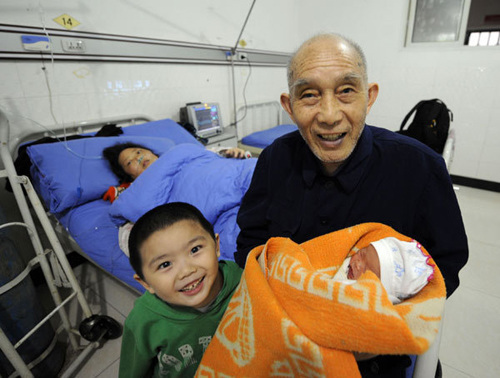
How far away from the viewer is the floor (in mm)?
1482

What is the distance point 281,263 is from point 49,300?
211 centimetres

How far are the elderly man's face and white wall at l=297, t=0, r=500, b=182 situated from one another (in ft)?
11.5

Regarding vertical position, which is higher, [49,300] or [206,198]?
[206,198]

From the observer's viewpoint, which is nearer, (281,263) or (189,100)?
(281,263)

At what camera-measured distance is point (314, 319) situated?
582 mm

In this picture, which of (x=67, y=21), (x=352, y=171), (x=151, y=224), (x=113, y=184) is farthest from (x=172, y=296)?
(x=67, y=21)

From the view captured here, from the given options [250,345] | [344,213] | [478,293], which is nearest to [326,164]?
[344,213]

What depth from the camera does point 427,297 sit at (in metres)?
0.59

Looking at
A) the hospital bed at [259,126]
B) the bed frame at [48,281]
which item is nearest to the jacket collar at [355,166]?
the bed frame at [48,281]

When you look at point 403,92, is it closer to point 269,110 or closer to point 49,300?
point 269,110

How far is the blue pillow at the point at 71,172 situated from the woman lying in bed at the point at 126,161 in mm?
66

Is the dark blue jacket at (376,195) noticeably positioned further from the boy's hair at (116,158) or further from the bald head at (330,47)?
the boy's hair at (116,158)

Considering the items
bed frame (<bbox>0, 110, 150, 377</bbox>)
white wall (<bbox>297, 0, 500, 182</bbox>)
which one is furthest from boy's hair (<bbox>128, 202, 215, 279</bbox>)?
white wall (<bbox>297, 0, 500, 182</bbox>)

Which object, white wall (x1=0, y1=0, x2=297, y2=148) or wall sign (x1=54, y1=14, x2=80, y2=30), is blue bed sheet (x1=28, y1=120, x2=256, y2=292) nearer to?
white wall (x1=0, y1=0, x2=297, y2=148)
